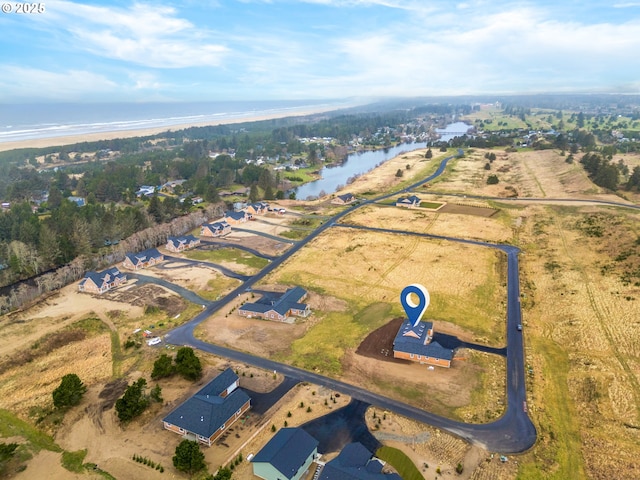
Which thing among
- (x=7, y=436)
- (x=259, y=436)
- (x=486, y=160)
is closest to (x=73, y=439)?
(x=7, y=436)

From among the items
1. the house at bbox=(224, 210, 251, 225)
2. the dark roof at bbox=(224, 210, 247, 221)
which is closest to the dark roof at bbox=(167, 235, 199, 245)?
the house at bbox=(224, 210, 251, 225)

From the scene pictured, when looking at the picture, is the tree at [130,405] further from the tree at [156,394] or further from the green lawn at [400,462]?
the green lawn at [400,462]

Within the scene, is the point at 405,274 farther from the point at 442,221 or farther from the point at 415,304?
the point at 442,221

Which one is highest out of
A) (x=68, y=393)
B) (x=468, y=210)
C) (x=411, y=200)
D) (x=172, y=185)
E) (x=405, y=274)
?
(x=172, y=185)

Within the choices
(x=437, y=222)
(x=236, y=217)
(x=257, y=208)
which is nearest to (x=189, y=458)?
(x=236, y=217)

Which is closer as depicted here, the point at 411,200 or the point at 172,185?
the point at 411,200

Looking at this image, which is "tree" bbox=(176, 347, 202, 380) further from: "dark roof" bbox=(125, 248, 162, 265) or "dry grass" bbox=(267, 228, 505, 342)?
"dark roof" bbox=(125, 248, 162, 265)
